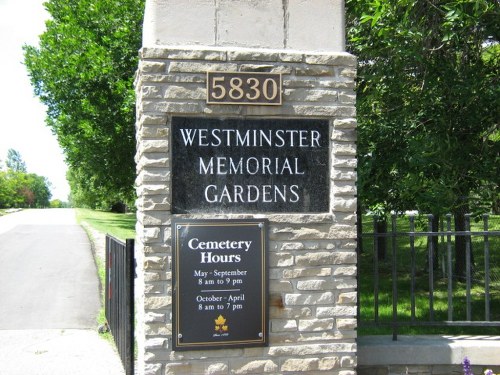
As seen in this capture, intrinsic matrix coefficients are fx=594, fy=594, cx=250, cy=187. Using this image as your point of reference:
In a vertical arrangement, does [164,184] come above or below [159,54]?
below

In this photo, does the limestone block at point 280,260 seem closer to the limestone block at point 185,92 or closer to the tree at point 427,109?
the limestone block at point 185,92

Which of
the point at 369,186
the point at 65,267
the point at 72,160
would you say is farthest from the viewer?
the point at 72,160

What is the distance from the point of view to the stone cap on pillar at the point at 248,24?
4266 millimetres

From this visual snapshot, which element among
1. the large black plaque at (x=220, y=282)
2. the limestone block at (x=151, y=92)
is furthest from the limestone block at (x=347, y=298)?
the limestone block at (x=151, y=92)

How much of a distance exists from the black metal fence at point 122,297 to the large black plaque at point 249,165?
86 centimetres

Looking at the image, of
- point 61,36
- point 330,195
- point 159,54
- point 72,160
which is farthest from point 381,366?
point 72,160

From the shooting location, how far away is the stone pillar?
13.6 ft

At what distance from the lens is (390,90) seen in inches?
273

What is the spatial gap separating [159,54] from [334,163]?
58.9 inches

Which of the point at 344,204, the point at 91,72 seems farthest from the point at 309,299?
the point at 91,72

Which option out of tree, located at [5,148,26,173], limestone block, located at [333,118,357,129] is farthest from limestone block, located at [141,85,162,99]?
tree, located at [5,148,26,173]

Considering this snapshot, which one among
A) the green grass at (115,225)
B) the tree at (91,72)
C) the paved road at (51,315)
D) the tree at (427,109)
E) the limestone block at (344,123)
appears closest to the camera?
the limestone block at (344,123)

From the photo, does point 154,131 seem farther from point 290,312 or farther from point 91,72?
point 91,72

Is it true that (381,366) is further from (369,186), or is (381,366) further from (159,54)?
(159,54)
